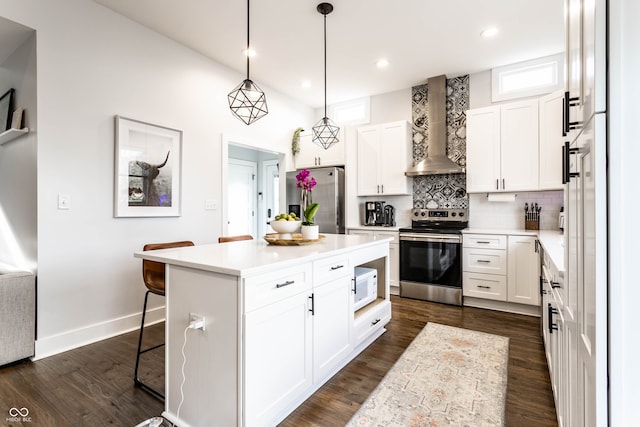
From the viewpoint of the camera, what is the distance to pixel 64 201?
262 centimetres

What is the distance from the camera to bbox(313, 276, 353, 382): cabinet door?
1929 mm

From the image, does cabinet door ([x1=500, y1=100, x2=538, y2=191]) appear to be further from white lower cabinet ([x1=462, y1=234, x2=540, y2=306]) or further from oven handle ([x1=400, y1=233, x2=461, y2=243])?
oven handle ([x1=400, y1=233, x2=461, y2=243])

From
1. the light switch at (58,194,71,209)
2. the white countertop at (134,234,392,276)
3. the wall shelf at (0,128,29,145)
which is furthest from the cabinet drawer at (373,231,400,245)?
the wall shelf at (0,128,29,145)

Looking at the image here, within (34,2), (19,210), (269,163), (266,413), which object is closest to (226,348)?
(266,413)

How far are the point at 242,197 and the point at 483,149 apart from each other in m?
4.54

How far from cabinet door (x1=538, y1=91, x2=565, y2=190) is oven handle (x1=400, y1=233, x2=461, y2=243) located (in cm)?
109

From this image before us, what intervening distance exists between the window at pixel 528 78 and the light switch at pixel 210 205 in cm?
384

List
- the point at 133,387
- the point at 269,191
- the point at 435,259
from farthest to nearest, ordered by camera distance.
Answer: the point at 269,191
the point at 435,259
the point at 133,387

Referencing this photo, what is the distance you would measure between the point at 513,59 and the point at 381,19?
6.35 ft

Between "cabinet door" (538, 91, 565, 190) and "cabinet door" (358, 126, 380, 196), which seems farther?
"cabinet door" (358, 126, 380, 196)

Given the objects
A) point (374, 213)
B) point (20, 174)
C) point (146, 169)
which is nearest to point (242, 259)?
point (146, 169)

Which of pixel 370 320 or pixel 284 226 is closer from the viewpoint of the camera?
pixel 284 226

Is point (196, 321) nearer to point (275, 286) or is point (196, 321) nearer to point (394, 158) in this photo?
point (275, 286)

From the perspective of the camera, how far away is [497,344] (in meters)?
2.69
